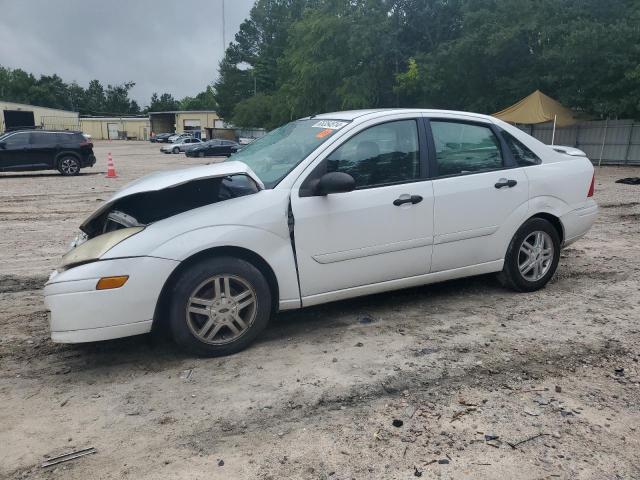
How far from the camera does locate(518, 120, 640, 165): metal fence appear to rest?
72.4 feet

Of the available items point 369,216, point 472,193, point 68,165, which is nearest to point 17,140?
point 68,165

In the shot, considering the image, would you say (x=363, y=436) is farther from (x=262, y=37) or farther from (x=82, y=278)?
(x=262, y=37)

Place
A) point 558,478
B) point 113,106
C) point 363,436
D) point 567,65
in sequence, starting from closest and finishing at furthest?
1. point 558,478
2. point 363,436
3. point 567,65
4. point 113,106

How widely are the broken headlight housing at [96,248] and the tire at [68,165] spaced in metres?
16.0

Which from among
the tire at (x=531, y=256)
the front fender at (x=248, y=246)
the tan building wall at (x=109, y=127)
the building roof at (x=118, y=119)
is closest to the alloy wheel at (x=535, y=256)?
the tire at (x=531, y=256)

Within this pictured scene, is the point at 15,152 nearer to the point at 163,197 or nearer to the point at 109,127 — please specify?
the point at 163,197

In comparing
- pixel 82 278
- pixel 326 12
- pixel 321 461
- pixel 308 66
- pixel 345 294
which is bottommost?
pixel 321 461

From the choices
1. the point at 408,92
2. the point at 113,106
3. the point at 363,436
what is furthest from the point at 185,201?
the point at 113,106

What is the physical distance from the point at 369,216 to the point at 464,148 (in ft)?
4.00

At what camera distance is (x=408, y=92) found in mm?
31172

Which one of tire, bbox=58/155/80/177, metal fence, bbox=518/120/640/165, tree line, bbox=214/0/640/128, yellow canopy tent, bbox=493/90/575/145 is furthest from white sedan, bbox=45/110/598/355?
metal fence, bbox=518/120/640/165

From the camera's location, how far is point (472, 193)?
14.4ft

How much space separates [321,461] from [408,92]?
30793mm

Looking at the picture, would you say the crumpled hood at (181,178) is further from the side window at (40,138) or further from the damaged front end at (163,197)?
the side window at (40,138)
